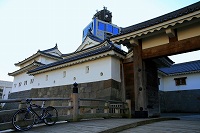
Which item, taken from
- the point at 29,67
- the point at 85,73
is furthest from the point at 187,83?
the point at 29,67

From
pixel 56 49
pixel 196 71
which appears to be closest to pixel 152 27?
pixel 196 71

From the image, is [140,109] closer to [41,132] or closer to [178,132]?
[178,132]

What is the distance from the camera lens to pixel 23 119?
4.87 metres

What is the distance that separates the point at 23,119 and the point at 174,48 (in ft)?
24.0

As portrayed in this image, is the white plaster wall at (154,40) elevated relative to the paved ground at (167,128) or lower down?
elevated

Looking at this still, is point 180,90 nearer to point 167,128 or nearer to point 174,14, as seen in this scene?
point 174,14

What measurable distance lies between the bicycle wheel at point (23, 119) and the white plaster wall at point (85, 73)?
594 cm

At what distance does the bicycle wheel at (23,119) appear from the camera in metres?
4.64

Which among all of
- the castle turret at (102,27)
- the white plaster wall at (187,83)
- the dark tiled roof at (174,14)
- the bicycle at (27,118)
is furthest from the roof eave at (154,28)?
the castle turret at (102,27)

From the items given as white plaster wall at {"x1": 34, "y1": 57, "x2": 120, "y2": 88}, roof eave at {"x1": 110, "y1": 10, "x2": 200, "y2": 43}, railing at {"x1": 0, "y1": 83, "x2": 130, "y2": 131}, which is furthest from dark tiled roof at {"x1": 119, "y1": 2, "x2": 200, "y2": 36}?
railing at {"x1": 0, "y1": 83, "x2": 130, "y2": 131}

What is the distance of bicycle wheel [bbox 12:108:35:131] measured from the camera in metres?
4.64

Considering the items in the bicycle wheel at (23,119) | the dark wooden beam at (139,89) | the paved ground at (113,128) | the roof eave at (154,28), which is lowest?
the paved ground at (113,128)

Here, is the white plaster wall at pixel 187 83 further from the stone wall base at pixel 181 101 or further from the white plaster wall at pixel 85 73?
the white plaster wall at pixel 85 73

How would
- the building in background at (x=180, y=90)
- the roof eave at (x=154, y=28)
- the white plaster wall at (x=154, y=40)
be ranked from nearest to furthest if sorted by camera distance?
the roof eave at (x=154, y=28)
the white plaster wall at (x=154, y=40)
the building in background at (x=180, y=90)
